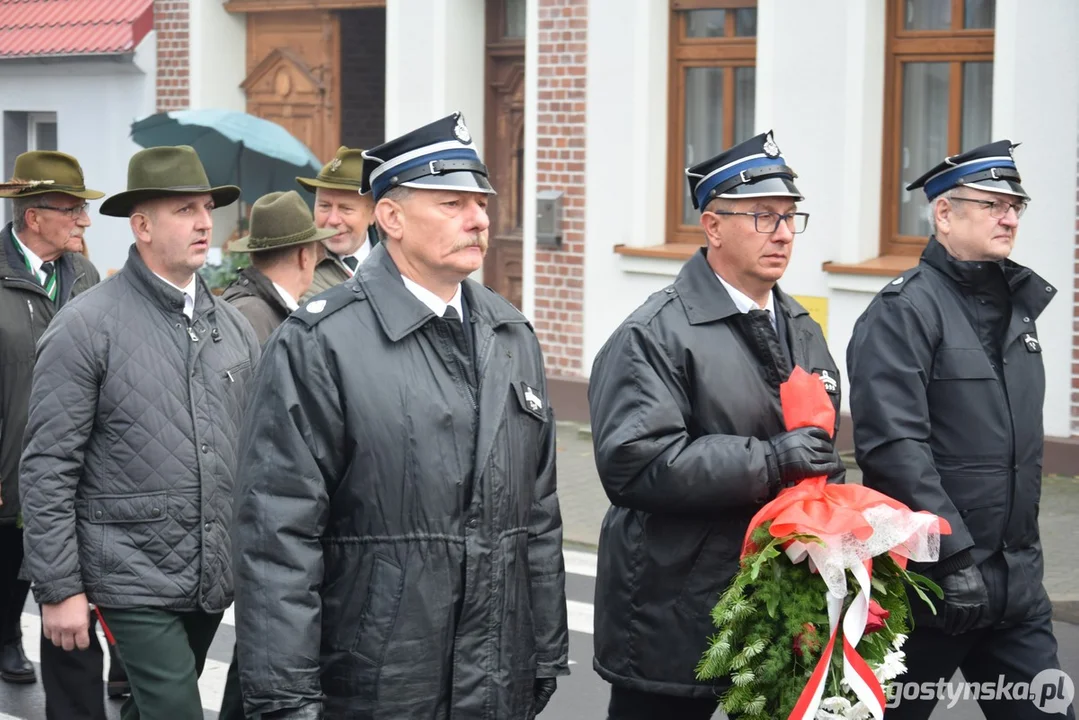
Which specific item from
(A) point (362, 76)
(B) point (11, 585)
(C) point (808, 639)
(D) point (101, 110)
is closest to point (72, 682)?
(B) point (11, 585)

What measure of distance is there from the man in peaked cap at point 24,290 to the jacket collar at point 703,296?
3.18m

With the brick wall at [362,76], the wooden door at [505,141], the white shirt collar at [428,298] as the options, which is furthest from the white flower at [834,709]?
the brick wall at [362,76]

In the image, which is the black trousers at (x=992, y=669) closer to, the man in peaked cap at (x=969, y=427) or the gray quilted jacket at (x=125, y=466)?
the man in peaked cap at (x=969, y=427)

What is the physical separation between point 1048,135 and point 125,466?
744 cm

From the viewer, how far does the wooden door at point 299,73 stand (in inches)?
631

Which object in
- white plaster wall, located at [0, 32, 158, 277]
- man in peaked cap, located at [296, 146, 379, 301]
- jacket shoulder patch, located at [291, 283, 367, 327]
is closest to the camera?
jacket shoulder patch, located at [291, 283, 367, 327]

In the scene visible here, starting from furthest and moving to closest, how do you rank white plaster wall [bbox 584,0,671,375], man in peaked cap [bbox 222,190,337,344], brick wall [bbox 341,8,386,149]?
1. brick wall [bbox 341,8,386,149]
2. white plaster wall [bbox 584,0,671,375]
3. man in peaked cap [bbox 222,190,337,344]

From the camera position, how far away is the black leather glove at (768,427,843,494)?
4289 millimetres

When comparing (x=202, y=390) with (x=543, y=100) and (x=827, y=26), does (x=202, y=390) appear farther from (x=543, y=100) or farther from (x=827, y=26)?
(x=543, y=100)

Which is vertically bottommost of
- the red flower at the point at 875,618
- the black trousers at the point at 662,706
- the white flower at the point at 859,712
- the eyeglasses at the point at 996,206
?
the black trousers at the point at 662,706

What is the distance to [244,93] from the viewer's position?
1688 centimetres

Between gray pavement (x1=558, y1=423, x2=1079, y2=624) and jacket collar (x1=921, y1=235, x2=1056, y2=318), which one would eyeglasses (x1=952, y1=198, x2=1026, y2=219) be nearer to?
jacket collar (x1=921, y1=235, x2=1056, y2=318)

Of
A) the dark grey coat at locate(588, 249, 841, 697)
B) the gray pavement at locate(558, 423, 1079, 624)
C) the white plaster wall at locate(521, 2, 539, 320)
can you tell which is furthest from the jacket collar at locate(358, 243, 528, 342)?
the white plaster wall at locate(521, 2, 539, 320)

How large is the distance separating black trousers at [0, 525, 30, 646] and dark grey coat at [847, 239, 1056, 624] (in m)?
3.64
